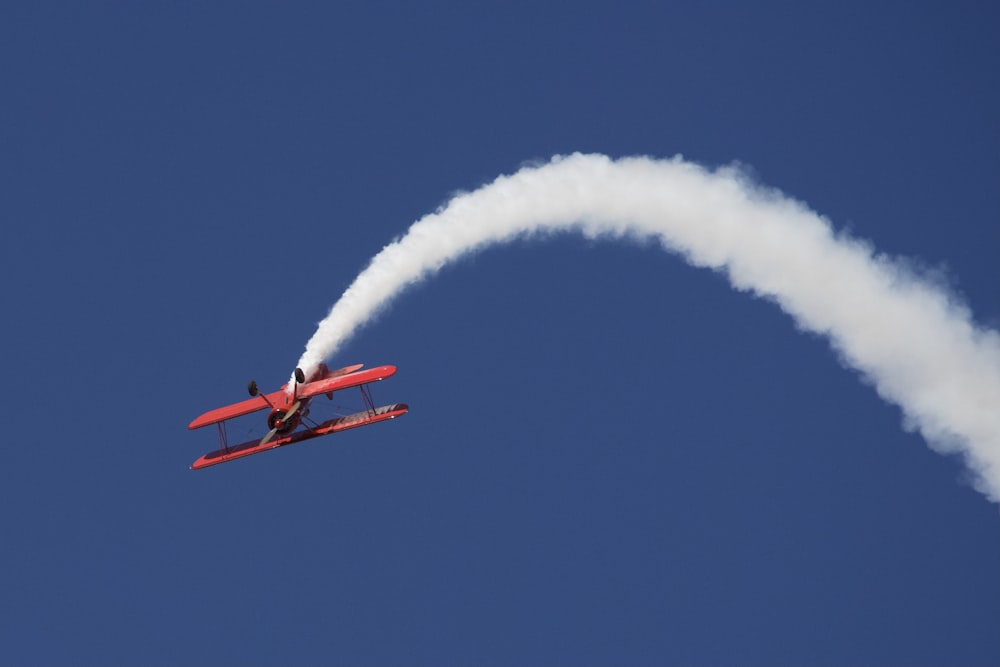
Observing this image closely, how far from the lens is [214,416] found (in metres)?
66.8

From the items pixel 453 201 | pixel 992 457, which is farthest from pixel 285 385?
pixel 992 457

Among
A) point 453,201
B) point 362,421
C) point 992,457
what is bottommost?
point 992,457

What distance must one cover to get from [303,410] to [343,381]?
4.89ft

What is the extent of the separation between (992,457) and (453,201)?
18.1m

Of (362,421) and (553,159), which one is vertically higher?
(553,159)

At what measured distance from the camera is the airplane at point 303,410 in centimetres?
6303

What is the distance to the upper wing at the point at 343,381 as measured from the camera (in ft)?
208

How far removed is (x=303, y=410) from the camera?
64000mm

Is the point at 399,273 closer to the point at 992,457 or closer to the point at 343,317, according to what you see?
the point at 343,317

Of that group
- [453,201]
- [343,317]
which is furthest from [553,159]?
[343,317]

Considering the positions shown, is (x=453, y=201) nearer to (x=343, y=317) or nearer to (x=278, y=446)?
(x=343, y=317)

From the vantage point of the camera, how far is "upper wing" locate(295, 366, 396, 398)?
63.2 m

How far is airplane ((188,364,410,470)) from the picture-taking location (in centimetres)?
6303

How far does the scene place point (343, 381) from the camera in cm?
6378
